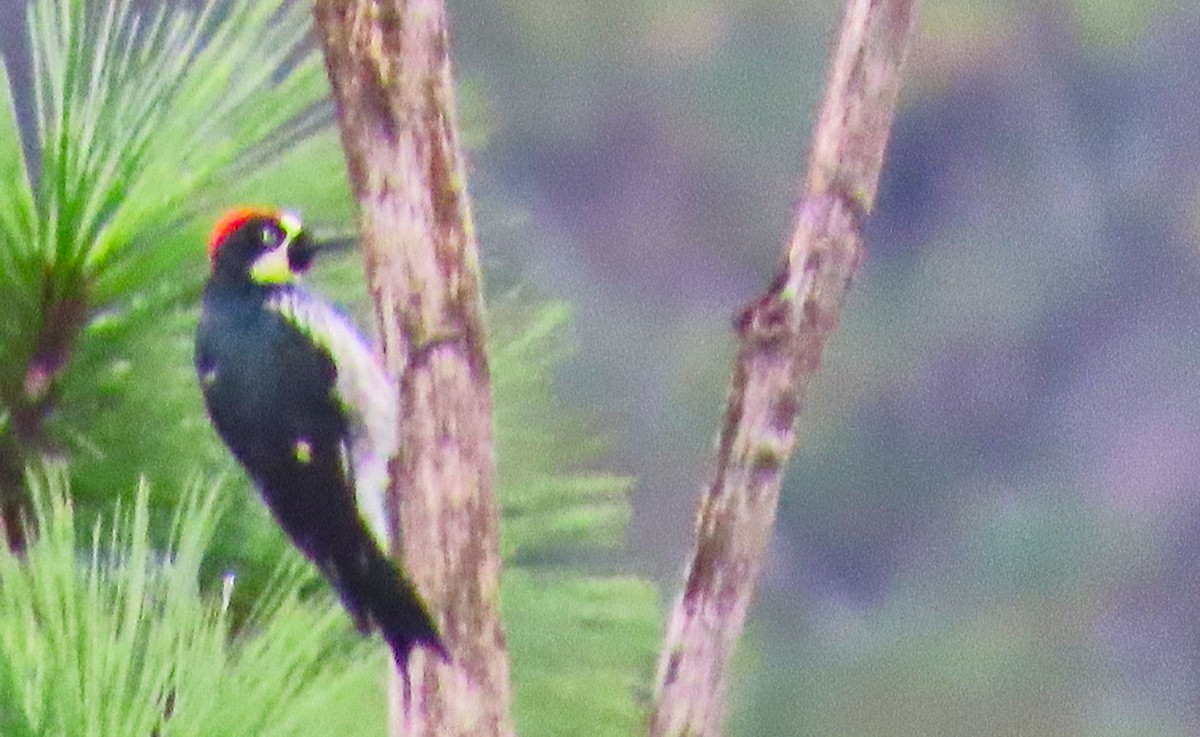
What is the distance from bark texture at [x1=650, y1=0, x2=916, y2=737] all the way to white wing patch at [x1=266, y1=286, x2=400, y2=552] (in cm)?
16

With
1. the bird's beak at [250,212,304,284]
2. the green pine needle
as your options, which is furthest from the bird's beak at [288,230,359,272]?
the green pine needle

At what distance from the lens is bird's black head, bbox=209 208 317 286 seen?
2.59 ft

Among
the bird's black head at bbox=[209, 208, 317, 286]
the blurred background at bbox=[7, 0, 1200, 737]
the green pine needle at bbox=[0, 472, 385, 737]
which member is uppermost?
the blurred background at bbox=[7, 0, 1200, 737]

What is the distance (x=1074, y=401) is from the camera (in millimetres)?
1082

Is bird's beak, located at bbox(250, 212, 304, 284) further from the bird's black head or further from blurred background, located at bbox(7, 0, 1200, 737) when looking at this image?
blurred background, located at bbox(7, 0, 1200, 737)

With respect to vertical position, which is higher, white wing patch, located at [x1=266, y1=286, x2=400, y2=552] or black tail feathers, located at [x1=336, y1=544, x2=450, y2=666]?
white wing patch, located at [x1=266, y1=286, x2=400, y2=552]

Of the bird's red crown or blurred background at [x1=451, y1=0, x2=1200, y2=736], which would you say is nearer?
the bird's red crown

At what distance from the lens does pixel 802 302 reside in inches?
30.2

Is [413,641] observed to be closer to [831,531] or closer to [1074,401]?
[831,531]

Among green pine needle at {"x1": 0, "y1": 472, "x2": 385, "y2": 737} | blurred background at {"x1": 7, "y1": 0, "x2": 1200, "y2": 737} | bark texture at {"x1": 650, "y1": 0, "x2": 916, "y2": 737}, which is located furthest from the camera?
blurred background at {"x1": 7, "y1": 0, "x2": 1200, "y2": 737}

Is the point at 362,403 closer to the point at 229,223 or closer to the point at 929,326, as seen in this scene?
the point at 229,223

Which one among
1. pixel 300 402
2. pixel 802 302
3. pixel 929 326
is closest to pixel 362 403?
pixel 300 402

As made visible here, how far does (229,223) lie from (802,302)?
271 mm

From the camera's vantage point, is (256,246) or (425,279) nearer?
(425,279)
